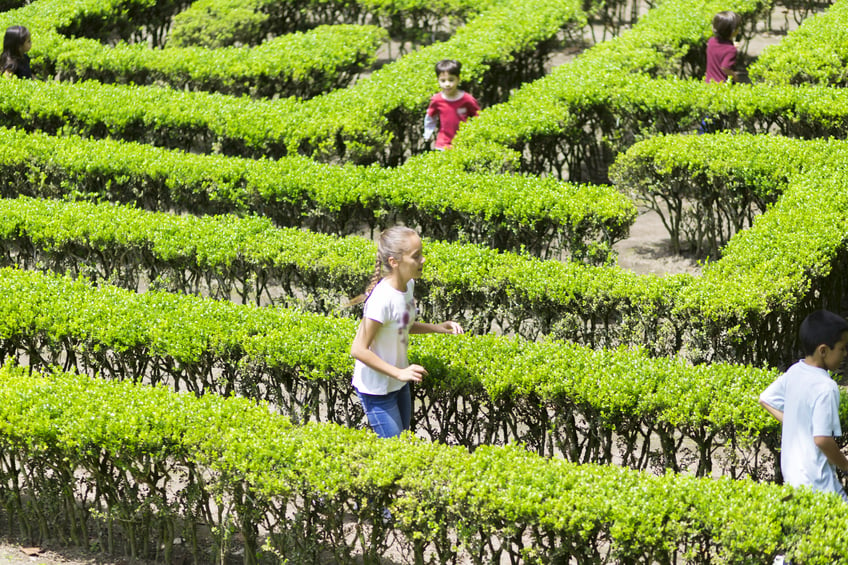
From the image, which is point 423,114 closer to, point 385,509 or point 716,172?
point 716,172

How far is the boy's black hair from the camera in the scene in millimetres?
6035

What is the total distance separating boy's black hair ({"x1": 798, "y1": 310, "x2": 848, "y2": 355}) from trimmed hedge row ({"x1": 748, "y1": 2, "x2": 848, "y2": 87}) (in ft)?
27.6

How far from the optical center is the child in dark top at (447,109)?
12969mm

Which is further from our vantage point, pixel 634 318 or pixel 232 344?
pixel 634 318

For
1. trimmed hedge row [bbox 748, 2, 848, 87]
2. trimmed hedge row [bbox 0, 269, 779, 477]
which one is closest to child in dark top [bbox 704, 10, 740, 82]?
trimmed hedge row [bbox 748, 2, 848, 87]

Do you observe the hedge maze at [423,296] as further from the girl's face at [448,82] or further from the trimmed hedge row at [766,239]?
the girl's face at [448,82]

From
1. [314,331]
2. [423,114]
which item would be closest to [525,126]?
[423,114]

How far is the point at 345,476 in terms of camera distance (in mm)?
6301

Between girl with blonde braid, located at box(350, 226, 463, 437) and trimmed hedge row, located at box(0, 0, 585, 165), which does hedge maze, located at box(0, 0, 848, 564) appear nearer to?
trimmed hedge row, located at box(0, 0, 585, 165)

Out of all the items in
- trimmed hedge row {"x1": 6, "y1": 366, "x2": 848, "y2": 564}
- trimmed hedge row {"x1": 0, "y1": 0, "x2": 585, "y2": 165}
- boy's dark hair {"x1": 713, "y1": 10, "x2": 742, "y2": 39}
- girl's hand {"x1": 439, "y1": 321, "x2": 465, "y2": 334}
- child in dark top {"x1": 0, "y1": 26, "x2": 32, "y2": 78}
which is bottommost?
trimmed hedge row {"x1": 6, "y1": 366, "x2": 848, "y2": 564}

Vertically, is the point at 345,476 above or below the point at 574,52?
below

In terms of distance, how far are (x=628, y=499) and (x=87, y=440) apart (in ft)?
10.6

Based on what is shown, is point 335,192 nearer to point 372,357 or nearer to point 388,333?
point 388,333

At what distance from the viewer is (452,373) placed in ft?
25.5
